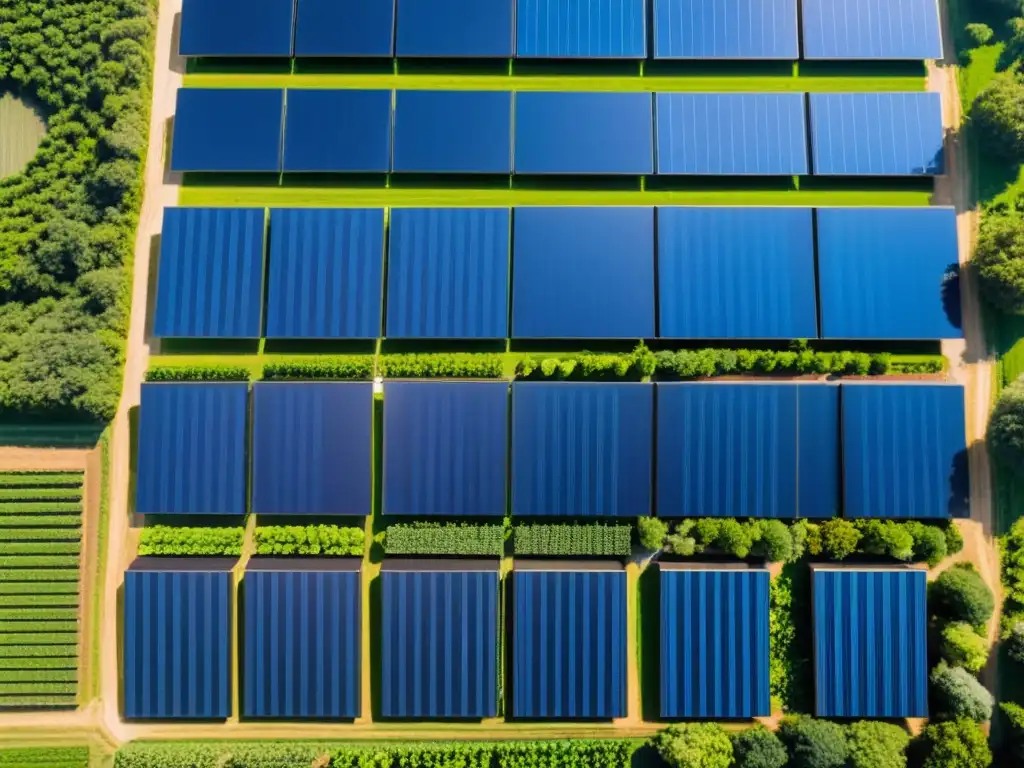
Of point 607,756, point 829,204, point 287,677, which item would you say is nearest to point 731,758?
point 607,756

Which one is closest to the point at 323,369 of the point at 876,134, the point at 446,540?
the point at 446,540

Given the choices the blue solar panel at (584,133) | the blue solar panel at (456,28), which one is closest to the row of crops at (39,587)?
the blue solar panel at (456,28)

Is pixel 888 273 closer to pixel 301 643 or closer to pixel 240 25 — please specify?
pixel 301 643

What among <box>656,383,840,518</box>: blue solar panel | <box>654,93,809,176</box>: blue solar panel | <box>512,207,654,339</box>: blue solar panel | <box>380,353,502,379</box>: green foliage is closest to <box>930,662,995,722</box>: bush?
<box>656,383,840,518</box>: blue solar panel

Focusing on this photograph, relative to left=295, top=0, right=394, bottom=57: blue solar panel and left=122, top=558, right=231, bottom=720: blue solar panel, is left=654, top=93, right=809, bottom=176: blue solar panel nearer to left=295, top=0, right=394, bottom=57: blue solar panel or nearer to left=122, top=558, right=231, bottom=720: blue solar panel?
left=295, top=0, right=394, bottom=57: blue solar panel

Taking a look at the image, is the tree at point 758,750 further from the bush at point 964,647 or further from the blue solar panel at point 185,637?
the blue solar panel at point 185,637
